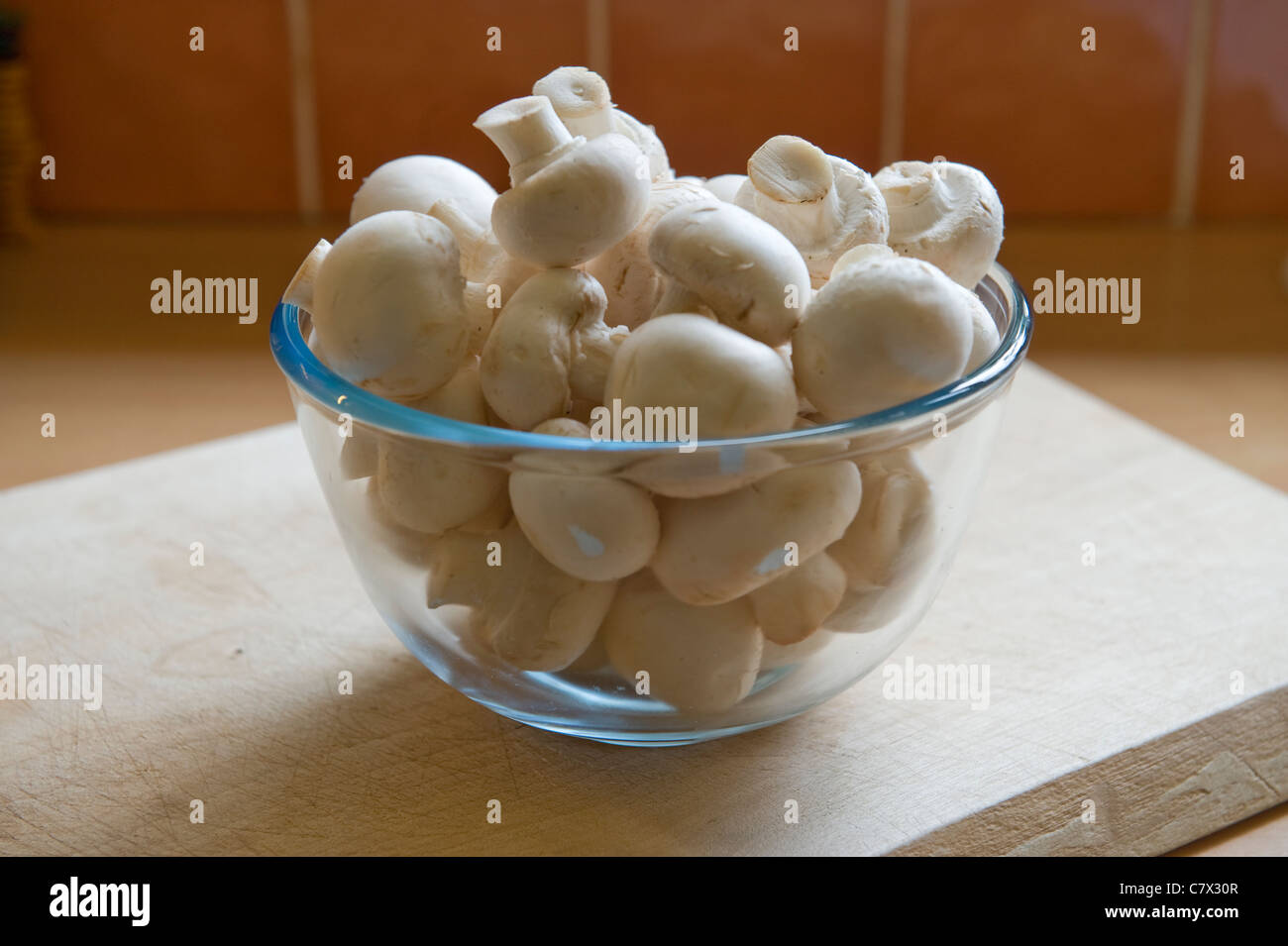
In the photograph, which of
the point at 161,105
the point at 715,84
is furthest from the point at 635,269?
the point at 161,105

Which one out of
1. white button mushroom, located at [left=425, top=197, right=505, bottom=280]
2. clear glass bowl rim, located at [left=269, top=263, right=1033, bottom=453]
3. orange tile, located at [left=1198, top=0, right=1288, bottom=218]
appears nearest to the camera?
clear glass bowl rim, located at [left=269, top=263, right=1033, bottom=453]

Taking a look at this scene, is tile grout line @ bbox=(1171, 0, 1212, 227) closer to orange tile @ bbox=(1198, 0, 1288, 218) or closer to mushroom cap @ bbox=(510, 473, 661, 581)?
orange tile @ bbox=(1198, 0, 1288, 218)

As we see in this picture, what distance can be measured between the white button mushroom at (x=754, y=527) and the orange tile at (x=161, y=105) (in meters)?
1.01

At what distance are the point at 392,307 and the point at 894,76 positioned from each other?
0.95 metres

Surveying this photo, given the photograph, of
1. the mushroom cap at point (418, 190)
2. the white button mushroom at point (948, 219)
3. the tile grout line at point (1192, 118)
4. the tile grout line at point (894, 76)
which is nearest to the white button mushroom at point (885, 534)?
the white button mushroom at point (948, 219)

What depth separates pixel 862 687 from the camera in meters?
0.65

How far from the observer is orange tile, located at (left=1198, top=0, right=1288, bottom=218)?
1302 millimetres

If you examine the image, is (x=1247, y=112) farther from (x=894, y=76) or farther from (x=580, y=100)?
(x=580, y=100)

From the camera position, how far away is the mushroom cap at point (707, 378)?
471 mm

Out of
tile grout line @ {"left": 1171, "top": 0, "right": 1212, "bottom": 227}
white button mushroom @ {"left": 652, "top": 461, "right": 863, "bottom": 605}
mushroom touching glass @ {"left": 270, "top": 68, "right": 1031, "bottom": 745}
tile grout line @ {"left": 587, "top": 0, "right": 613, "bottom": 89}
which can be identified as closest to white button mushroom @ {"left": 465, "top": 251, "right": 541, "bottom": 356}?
mushroom touching glass @ {"left": 270, "top": 68, "right": 1031, "bottom": 745}

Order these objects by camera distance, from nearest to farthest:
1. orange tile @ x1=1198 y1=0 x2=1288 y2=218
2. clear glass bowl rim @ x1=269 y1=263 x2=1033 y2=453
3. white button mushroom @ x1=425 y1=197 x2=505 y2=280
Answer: clear glass bowl rim @ x1=269 y1=263 x2=1033 y2=453 → white button mushroom @ x1=425 y1=197 x2=505 y2=280 → orange tile @ x1=1198 y1=0 x2=1288 y2=218

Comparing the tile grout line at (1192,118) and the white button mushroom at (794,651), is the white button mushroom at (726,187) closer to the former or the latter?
the white button mushroom at (794,651)

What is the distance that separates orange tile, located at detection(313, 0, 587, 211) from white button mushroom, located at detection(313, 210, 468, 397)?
0.86 meters
